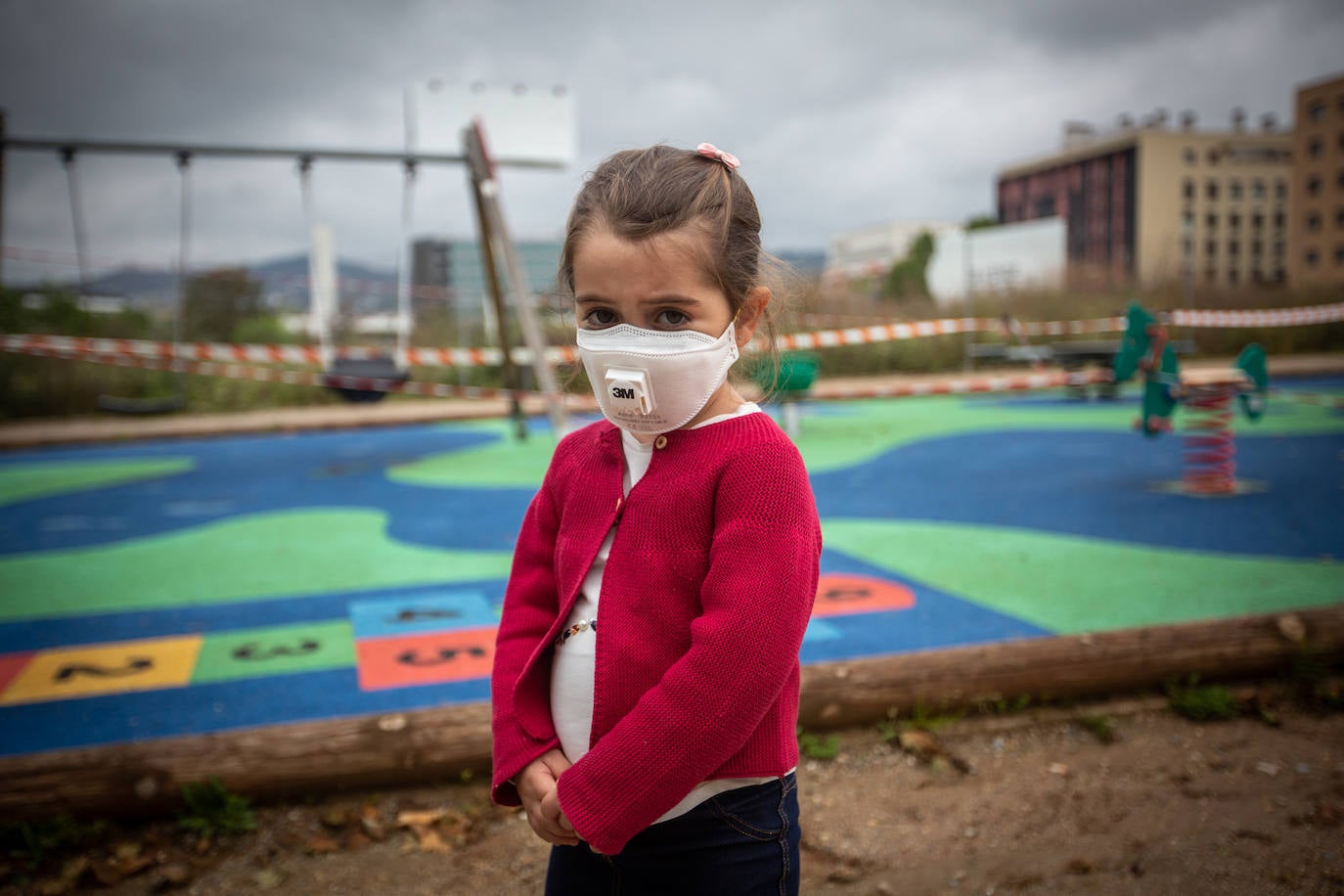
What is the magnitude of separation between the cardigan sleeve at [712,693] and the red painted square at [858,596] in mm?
3103

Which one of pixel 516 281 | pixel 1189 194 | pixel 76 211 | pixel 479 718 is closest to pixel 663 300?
pixel 479 718

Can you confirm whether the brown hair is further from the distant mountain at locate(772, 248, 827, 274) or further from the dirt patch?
the dirt patch

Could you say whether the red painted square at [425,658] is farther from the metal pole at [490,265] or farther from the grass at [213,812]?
the metal pole at [490,265]

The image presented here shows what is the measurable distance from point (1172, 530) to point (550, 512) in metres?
5.51

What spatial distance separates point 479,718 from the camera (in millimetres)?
2848

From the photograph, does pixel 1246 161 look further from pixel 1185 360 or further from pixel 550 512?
pixel 550 512

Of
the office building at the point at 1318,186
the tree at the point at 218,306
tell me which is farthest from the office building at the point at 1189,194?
the tree at the point at 218,306

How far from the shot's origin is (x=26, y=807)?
99.4 inches

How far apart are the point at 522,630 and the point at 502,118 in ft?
56.2

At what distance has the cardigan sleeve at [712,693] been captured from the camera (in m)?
1.19

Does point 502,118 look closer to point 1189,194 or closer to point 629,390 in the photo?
point 629,390

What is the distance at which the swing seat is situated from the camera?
33.8ft

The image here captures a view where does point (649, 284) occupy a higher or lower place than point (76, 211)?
lower

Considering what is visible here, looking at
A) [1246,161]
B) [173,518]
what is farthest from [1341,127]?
[173,518]
